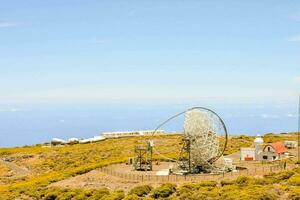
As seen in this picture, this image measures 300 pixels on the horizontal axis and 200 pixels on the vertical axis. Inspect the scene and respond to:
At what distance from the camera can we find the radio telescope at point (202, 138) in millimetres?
59469

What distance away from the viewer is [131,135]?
130000 millimetres

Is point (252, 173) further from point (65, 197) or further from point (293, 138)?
point (293, 138)

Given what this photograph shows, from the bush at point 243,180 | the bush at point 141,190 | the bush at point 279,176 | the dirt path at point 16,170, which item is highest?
the bush at point 279,176

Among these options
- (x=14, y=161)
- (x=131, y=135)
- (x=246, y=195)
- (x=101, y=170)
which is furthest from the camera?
(x=131, y=135)

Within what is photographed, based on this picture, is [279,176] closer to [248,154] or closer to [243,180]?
[243,180]

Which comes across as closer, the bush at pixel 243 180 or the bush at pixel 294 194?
the bush at pixel 294 194

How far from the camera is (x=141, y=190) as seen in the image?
5078 cm

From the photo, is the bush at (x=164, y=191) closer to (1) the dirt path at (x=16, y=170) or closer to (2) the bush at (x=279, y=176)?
(2) the bush at (x=279, y=176)

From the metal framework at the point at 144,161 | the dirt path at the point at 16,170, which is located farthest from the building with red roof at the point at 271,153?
the dirt path at the point at 16,170

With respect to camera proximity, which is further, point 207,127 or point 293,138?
point 293,138

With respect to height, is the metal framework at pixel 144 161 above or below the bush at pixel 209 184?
above

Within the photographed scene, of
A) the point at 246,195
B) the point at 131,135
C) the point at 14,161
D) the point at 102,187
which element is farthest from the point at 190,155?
the point at 131,135

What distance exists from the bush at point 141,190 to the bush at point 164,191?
3.15 ft

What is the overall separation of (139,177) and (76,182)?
819cm
